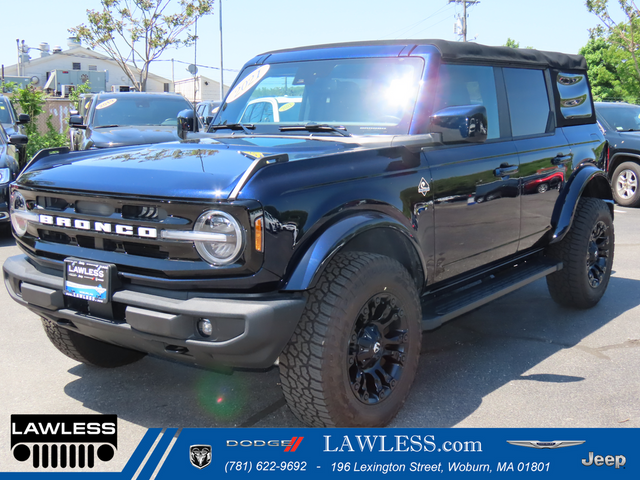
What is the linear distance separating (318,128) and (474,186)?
96cm

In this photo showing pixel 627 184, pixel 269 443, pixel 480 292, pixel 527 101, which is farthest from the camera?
pixel 627 184

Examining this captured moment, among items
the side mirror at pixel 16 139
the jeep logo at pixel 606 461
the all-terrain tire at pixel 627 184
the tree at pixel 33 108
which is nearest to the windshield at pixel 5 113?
the side mirror at pixel 16 139

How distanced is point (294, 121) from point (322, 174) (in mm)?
1179

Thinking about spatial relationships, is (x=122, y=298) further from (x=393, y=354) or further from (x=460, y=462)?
(x=460, y=462)

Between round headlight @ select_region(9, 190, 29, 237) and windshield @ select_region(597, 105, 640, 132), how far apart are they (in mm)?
10820

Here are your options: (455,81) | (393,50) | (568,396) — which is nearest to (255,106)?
(393,50)

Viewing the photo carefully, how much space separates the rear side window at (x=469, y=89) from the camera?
3.63 metres

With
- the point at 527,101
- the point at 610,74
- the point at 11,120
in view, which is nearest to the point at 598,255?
the point at 527,101

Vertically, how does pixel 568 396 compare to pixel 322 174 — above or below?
below

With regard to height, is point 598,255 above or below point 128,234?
below

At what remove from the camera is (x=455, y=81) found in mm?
3730

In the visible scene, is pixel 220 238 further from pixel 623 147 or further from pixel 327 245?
pixel 623 147

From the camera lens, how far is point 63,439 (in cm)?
294

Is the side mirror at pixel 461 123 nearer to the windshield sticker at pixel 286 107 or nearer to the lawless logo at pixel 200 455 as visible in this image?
the windshield sticker at pixel 286 107
